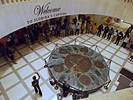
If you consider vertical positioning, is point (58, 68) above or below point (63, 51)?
below

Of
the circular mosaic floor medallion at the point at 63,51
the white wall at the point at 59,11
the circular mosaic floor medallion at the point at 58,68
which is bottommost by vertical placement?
the circular mosaic floor medallion at the point at 58,68

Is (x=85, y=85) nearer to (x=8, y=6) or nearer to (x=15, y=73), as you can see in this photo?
(x=15, y=73)

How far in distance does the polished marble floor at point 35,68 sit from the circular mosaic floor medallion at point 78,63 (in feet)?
5.05

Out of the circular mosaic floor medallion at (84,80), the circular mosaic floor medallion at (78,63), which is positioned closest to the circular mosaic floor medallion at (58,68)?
the circular mosaic floor medallion at (78,63)

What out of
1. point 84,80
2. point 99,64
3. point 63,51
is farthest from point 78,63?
point 63,51

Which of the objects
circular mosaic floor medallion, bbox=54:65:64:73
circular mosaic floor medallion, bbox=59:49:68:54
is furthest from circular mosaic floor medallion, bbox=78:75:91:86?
circular mosaic floor medallion, bbox=59:49:68:54

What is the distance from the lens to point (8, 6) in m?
5.29

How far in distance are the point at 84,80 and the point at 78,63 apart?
4.46 ft

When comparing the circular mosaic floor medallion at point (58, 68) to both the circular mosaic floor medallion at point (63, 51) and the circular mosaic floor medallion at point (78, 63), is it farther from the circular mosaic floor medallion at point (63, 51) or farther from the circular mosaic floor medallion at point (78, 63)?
the circular mosaic floor medallion at point (63, 51)

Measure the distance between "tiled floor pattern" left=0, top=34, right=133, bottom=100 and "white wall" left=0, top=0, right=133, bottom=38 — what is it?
2.50 metres

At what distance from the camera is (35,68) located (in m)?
6.87

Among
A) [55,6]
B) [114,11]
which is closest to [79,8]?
[55,6]

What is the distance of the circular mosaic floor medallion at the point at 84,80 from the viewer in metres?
5.59

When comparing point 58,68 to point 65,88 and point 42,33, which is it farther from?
point 42,33
